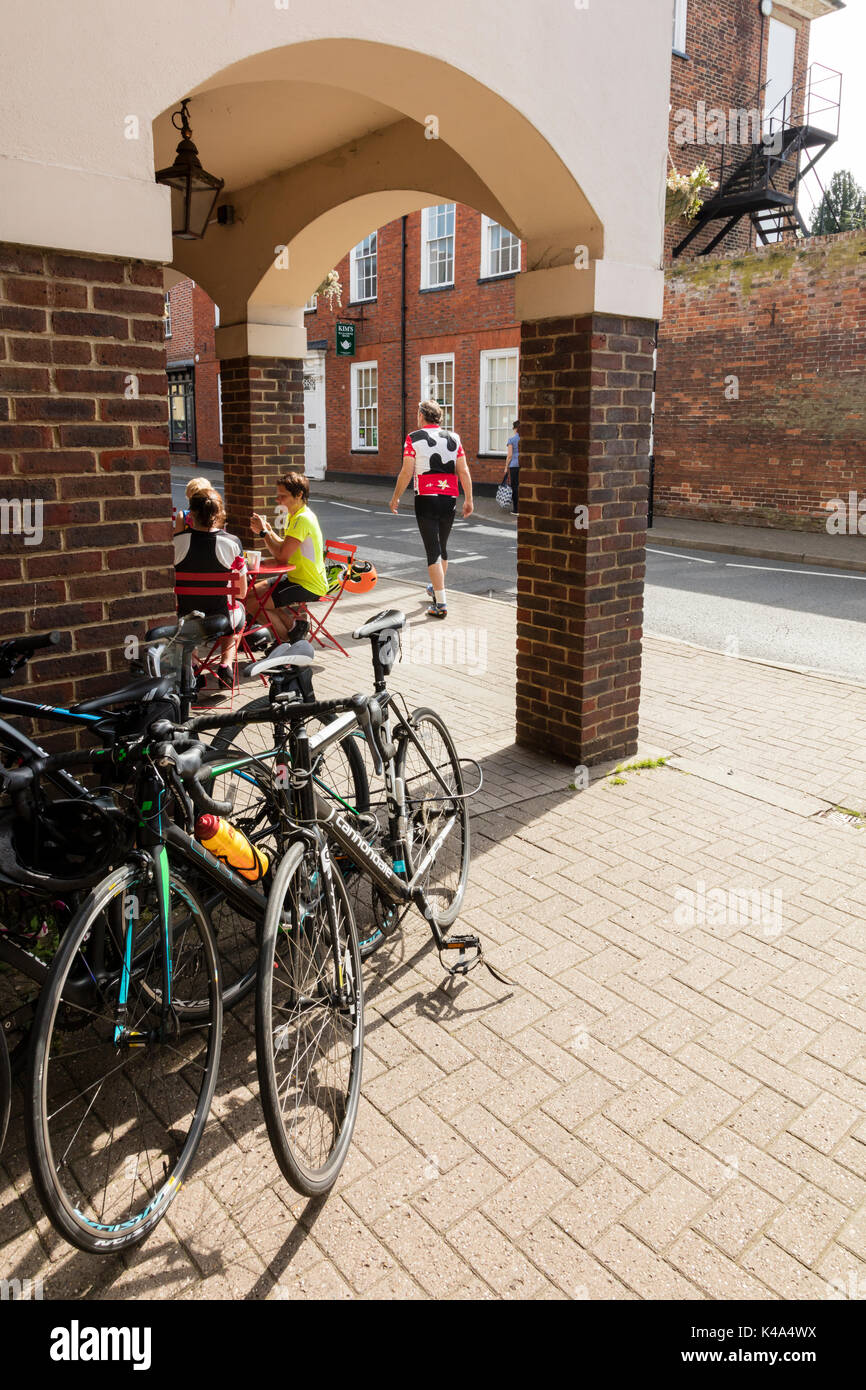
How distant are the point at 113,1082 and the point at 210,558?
3.93 metres

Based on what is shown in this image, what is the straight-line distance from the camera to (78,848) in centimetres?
279

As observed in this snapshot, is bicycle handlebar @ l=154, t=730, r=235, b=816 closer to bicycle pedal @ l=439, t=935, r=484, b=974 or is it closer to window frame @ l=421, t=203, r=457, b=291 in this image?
bicycle pedal @ l=439, t=935, r=484, b=974

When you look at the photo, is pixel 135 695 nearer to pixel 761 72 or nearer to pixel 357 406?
pixel 357 406

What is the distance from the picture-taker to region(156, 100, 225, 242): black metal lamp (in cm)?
573

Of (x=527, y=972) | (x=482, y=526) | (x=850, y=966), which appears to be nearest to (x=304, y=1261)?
(x=527, y=972)

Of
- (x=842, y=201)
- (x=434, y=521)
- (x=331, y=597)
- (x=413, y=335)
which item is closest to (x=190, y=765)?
(x=434, y=521)

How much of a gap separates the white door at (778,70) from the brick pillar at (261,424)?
18162 millimetres

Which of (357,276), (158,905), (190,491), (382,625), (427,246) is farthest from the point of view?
(357,276)

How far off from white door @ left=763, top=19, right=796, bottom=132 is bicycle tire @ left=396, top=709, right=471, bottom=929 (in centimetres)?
2228

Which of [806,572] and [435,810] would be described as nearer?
[435,810]

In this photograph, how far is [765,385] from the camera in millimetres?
16719

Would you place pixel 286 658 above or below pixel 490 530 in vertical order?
above

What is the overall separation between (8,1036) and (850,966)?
2843 millimetres

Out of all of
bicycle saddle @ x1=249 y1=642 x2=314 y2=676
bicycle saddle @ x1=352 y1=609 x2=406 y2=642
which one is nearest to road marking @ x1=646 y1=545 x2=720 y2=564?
bicycle saddle @ x1=352 y1=609 x2=406 y2=642
